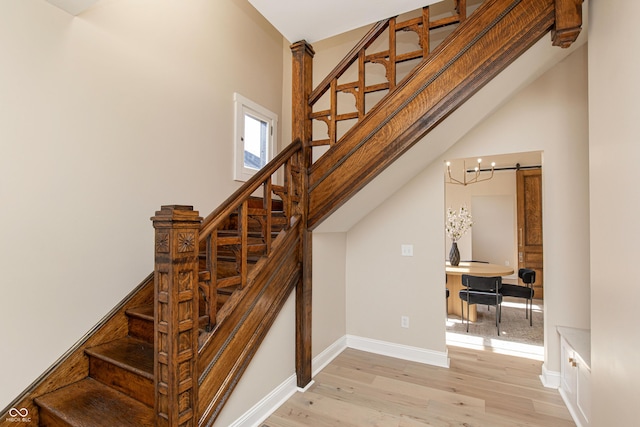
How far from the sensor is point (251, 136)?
11.7 ft

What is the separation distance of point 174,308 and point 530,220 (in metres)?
6.57

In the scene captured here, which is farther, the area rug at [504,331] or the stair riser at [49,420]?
the area rug at [504,331]

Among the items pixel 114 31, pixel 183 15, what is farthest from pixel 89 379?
pixel 183 15

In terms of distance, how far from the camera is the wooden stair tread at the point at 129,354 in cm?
171

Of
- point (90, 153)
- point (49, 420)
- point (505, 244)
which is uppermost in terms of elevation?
point (90, 153)

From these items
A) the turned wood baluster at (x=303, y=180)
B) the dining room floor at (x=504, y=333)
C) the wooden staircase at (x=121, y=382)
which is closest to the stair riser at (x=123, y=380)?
the wooden staircase at (x=121, y=382)

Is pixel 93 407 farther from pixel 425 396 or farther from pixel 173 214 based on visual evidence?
pixel 425 396

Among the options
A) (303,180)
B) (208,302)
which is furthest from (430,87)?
(208,302)

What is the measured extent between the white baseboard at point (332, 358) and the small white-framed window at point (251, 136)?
6.62ft

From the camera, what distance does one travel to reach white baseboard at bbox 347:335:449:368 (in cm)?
298

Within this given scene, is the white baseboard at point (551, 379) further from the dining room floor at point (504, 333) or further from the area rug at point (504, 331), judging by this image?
the area rug at point (504, 331)

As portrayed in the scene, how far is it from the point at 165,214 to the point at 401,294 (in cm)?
251

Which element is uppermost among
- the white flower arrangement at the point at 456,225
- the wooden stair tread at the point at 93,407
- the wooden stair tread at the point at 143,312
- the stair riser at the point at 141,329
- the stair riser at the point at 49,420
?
the white flower arrangement at the point at 456,225

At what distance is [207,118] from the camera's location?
2920 mm
